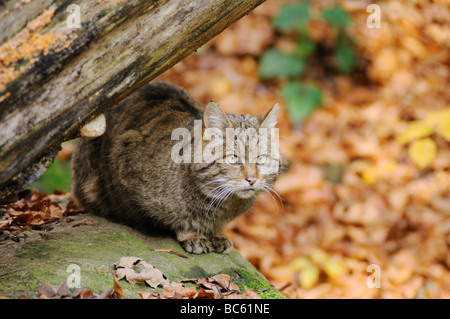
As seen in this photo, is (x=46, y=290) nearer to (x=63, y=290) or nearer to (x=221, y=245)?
(x=63, y=290)

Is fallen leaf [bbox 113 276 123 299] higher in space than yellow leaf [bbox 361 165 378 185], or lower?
lower

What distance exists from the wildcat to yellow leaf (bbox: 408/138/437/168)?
10.2 ft

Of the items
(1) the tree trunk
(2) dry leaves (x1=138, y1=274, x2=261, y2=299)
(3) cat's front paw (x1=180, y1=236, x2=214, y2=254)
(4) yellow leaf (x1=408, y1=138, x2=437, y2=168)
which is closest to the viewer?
(1) the tree trunk

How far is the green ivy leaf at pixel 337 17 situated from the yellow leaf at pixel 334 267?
3.39 metres

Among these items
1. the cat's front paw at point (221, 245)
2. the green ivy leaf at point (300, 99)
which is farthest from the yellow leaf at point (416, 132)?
the cat's front paw at point (221, 245)

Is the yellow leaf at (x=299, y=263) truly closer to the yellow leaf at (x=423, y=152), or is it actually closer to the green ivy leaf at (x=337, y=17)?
the yellow leaf at (x=423, y=152)

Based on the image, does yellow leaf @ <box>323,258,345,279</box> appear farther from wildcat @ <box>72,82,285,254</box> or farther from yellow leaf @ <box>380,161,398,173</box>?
wildcat @ <box>72,82,285,254</box>

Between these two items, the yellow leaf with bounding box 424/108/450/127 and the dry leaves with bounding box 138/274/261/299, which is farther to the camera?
the yellow leaf with bounding box 424/108/450/127

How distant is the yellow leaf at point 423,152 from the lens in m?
6.11

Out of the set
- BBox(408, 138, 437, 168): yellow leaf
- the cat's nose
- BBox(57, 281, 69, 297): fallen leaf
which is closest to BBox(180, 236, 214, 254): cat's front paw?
the cat's nose

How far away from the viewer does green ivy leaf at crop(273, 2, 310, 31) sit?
711 cm

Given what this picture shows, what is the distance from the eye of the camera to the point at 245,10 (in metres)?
2.98
